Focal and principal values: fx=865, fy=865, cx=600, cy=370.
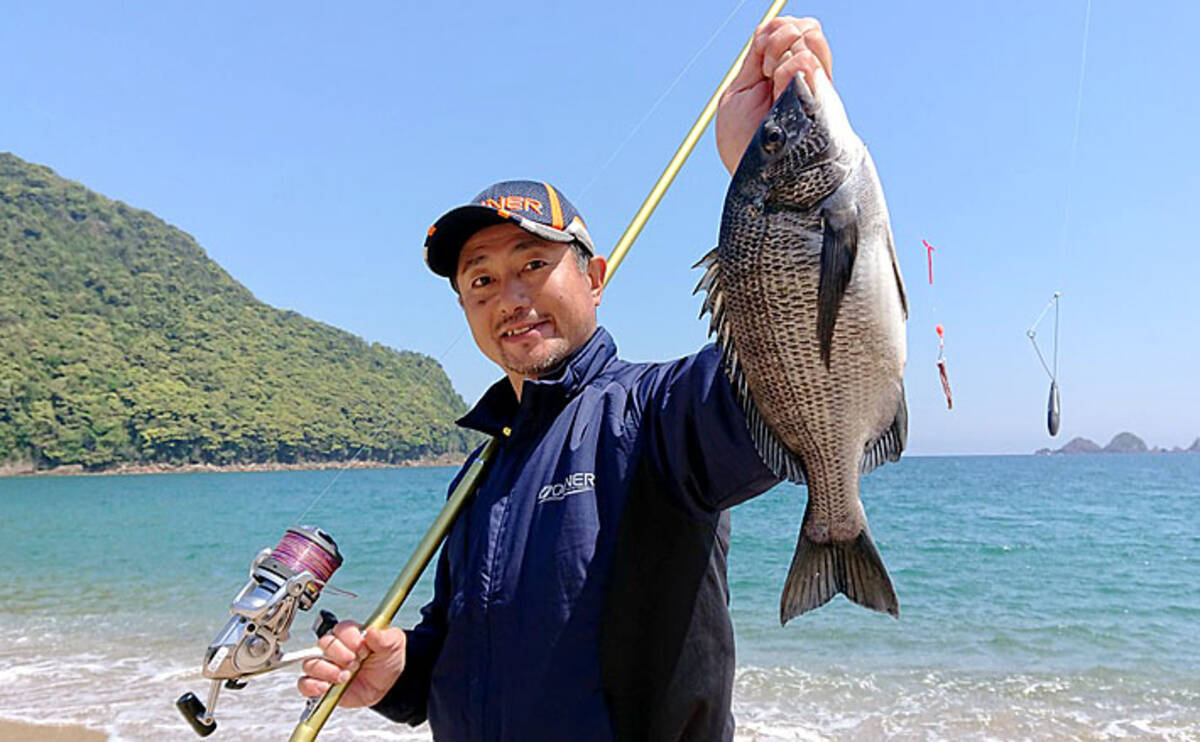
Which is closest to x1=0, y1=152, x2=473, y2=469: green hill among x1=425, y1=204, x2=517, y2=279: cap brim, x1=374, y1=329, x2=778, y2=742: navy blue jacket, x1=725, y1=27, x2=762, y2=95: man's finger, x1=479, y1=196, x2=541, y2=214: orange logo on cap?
x1=425, y1=204, x2=517, y2=279: cap brim

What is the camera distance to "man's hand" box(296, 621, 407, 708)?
7.31 feet

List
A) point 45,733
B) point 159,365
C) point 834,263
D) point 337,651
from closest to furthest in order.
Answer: point 834,263 < point 337,651 < point 45,733 < point 159,365

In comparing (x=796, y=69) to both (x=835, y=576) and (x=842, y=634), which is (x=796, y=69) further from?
(x=842, y=634)

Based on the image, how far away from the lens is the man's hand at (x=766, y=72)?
1.54 meters

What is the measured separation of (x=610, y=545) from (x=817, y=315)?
0.65 meters

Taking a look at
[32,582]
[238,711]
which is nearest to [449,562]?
[238,711]

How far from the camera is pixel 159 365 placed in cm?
7888

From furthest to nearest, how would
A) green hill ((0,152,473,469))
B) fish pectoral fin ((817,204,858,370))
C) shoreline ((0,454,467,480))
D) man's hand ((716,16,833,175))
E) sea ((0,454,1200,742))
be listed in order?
green hill ((0,152,473,469)), shoreline ((0,454,467,480)), sea ((0,454,1200,742)), man's hand ((716,16,833,175)), fish pectoral fin ((817,204,858,370))

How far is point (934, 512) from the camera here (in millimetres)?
30125

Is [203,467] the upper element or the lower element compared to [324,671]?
lower

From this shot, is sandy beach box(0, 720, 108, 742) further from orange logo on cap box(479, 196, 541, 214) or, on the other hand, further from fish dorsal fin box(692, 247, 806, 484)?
fish dorsal fin box(692, 247, 806, 484)

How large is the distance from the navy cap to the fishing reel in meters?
0.93

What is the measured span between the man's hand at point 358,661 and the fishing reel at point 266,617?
0.15 feet

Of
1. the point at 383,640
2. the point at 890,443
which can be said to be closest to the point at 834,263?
the point at 890,443
